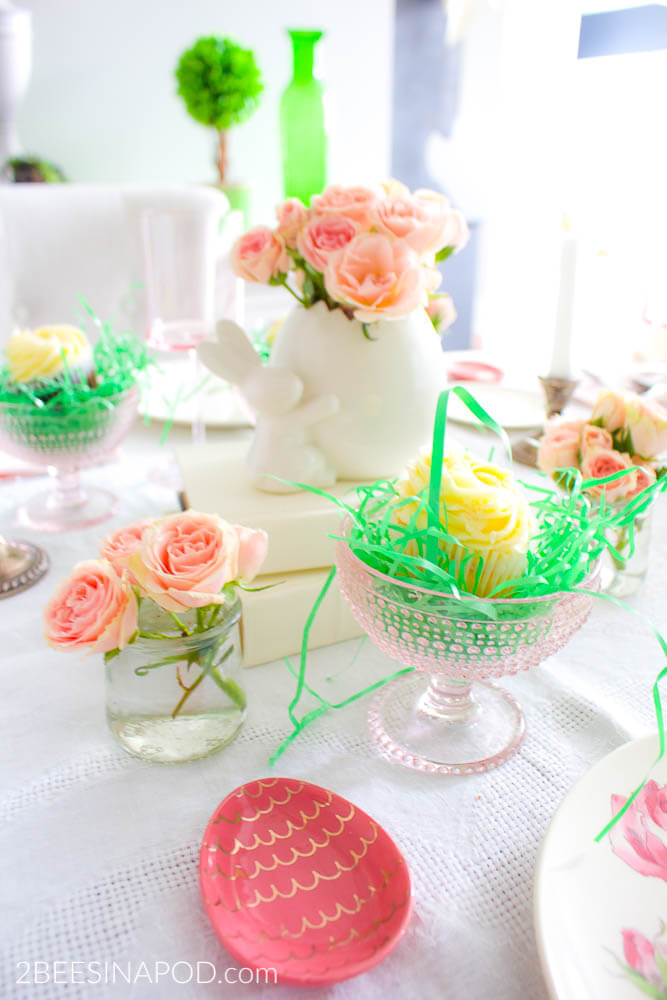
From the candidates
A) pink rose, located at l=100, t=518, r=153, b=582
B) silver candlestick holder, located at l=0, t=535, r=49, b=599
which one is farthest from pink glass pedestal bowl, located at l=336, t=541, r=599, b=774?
silver candlestick holder, located at l=0, t=535, r=49, b=599

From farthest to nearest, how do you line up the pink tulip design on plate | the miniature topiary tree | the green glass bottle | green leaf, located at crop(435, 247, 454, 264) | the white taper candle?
the miniature topiary tree < the green glass bottle < the white taper candle < green leaf, located at crop(435, 247, 454, 264) < the pink tulip design on plate

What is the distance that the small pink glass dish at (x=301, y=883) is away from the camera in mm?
358

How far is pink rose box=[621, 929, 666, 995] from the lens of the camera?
346 millimetres

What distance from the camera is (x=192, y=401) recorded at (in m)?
1.02

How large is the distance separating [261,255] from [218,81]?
1867mm

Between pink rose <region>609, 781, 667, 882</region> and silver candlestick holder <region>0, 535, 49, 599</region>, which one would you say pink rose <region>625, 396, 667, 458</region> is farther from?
silver candlestick holder <region>0, 535, 49, 599</region>

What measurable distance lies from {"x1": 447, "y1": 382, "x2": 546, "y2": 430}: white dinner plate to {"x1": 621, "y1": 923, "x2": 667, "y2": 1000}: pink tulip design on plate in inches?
24.8

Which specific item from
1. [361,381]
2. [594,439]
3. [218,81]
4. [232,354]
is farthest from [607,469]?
[218,81]

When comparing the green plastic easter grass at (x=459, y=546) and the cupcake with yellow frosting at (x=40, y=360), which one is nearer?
the green plastic easter grass at (x=459, y=546)

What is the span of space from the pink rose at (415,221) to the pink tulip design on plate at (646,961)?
0.47 metres

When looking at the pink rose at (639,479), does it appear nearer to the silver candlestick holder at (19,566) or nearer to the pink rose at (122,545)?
the pink rose at (122,545)

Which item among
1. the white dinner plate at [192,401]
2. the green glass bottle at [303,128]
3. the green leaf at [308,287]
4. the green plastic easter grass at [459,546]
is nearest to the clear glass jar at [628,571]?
the green plastic easter grass at [459,546]

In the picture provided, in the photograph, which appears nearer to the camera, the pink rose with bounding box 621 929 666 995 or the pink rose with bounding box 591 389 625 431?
the pink rose with bounding box 621 929 666 995

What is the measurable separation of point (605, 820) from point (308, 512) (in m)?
0.30
